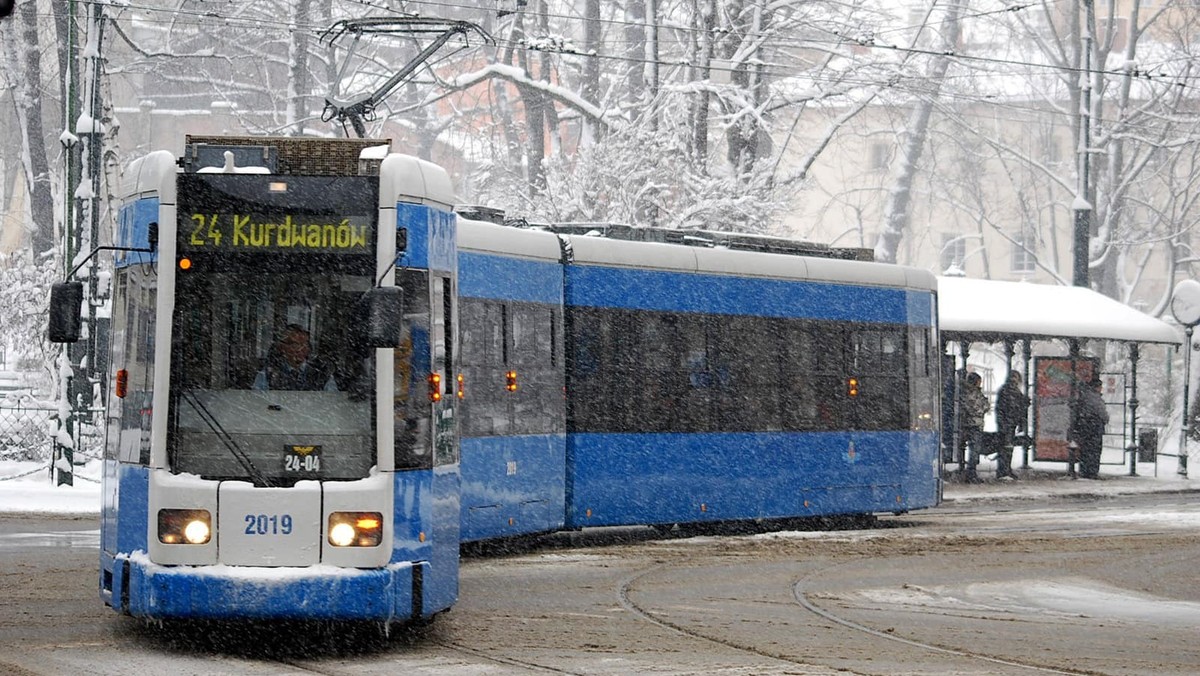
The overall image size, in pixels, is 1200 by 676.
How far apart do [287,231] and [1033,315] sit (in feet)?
70.8

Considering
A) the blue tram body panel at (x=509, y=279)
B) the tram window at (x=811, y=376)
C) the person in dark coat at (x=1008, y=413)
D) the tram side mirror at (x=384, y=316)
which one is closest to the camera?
the tram side mirror at (x=384, y=316)

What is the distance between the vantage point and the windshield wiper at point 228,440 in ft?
34.4

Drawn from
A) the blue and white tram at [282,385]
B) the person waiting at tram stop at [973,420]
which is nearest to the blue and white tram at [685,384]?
the blue and white tram at [282,385]

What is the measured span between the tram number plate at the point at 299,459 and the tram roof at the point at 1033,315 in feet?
62.5

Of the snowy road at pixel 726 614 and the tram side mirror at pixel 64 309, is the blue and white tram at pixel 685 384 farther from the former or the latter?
the tram side mirror at pixel 64 309

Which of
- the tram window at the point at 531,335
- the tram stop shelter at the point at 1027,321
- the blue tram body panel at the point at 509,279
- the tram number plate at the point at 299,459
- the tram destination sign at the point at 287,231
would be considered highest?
the tram stop shelter at the point at 1027,321

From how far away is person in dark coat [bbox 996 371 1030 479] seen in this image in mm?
30938

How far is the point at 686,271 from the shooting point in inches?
758

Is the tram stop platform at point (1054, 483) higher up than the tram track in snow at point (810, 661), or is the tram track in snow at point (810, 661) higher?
the tram stop platform at point (1054, 483)

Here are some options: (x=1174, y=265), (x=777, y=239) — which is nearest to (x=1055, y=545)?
(x=777, y=239)

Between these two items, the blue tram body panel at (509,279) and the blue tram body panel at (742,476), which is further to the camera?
the blue tram body panel at (742,476)

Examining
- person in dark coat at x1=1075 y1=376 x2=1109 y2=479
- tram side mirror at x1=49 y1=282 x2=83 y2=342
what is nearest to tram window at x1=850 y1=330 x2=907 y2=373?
person in dark coat at x1=1075 y1=376 x2=1109 y2=479

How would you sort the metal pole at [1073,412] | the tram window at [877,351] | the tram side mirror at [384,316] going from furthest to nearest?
the metal pole at [1073,412]
the tram window at [877,351]
the tram side mirror at [384,316]

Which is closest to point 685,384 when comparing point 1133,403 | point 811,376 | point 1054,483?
point 811,376
